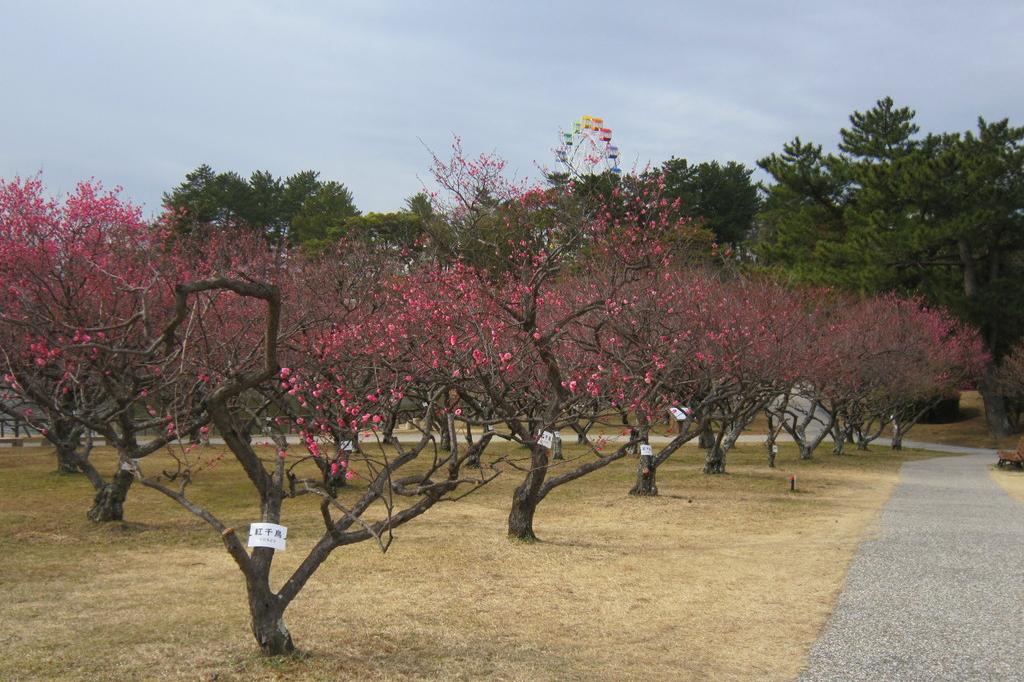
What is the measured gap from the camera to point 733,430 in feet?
65.5

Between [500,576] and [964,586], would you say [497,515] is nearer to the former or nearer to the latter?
[500,576]

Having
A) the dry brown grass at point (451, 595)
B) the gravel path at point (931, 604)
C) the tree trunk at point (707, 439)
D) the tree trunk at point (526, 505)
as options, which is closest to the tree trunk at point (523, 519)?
the tree trunk at point (526, 505)

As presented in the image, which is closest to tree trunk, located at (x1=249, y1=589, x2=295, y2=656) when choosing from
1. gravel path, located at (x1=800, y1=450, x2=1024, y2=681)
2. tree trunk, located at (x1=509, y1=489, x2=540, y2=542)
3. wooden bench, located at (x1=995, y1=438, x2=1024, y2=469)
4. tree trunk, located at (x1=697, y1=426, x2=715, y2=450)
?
gravel path, located at (x1=800, y1=450, x2=1024, y2=681)

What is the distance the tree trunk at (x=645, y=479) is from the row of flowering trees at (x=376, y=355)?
0.03 m

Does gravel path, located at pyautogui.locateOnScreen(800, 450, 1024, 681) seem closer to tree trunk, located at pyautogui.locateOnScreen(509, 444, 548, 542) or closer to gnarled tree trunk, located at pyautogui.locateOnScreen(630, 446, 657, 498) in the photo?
tree trunk, located at pyautogui.locateOnScreen(509, 444, 548, 542)

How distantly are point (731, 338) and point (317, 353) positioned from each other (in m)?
8.17

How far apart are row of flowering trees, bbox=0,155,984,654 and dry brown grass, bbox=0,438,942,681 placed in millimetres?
520

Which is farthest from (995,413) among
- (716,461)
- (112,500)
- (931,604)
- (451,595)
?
(112,500)

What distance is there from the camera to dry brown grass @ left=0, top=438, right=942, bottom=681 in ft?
18.4

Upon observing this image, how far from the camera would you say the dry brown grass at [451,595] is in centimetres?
562

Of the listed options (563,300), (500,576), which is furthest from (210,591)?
(563,300)

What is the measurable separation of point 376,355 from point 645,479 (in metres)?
6.35

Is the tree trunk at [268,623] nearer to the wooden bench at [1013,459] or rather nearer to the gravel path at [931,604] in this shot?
the gravel path at [931,604]

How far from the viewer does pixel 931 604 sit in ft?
24.9
